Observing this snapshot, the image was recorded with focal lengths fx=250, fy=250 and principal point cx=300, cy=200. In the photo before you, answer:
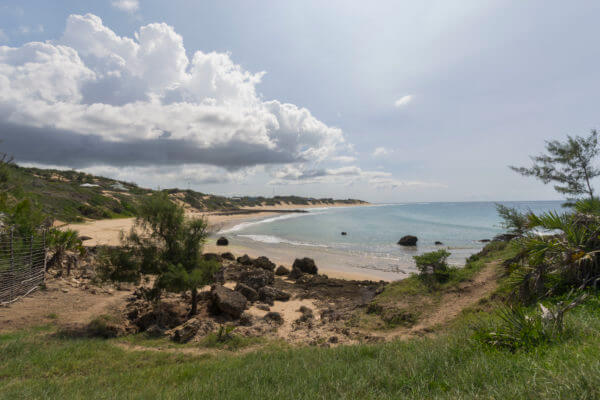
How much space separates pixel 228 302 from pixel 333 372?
7.92 m

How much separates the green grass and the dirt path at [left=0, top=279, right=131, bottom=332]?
2.58 m

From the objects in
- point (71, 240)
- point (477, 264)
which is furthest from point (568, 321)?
point (71, 240)

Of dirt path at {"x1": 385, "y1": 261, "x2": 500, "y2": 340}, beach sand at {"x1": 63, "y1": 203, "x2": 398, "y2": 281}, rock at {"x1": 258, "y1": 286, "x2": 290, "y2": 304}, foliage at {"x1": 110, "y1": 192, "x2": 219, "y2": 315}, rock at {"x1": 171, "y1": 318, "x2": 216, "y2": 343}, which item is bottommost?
beach sand at {"x1": 63, "y1": 203, "x2": 398, "y2": 281}

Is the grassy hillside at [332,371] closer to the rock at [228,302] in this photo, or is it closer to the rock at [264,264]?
the rock at [228,302]

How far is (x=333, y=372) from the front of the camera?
4.46m

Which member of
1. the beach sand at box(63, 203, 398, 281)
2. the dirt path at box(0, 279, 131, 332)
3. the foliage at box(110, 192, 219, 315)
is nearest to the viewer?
the dirt path at box(0, 279, 131, 332)

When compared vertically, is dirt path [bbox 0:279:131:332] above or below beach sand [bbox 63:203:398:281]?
above

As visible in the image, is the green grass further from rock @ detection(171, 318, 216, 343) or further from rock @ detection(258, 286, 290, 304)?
rock @ detection(258, 286, 290, 304)

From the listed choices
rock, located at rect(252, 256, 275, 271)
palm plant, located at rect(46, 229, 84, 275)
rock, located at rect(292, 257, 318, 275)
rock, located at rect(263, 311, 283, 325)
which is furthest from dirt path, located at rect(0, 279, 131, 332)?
rock, located at rect(292, 257, 318, 275)

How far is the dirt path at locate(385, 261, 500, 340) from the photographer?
28.9 ft

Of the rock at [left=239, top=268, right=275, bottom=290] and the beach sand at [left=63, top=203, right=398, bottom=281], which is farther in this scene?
the beach sand at [left=63, top=203, right=398, bottom=281]

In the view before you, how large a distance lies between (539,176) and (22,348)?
27175 mm

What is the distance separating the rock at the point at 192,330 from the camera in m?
8.83

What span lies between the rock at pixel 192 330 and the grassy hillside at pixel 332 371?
1591 millimetres
